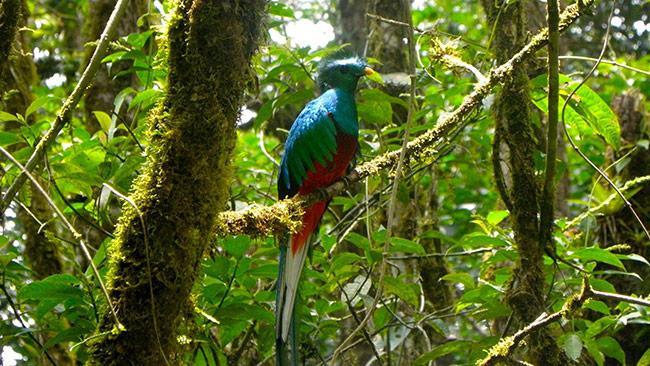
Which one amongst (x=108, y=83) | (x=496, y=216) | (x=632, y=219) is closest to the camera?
(x=496, y=216)

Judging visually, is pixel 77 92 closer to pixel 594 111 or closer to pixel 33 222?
pixel 594 111

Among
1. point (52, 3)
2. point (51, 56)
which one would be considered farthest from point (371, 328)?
point (52, 3)

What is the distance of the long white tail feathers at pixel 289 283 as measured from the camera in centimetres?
310

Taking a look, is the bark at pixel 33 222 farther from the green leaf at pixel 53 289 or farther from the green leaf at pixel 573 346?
the green leaf at pixel 573 346

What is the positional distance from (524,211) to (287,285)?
1021 mm

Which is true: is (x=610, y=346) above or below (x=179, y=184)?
below

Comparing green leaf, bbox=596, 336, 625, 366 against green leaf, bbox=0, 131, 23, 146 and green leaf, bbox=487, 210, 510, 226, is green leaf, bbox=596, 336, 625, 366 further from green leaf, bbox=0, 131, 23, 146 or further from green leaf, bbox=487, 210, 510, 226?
green leaf, bbox=0, 131, 23, 146

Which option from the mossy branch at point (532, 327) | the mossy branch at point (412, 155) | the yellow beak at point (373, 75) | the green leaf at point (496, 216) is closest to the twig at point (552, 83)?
the mossy branch at point (412, 155)

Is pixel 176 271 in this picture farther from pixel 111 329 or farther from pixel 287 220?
pixel 287 220

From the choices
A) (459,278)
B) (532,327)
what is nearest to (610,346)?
(459,278)

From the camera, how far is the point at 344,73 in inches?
155

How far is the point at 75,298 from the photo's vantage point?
2729 mm

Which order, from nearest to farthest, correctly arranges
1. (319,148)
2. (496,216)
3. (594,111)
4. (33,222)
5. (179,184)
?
(179,184) < (594,111) < (496,216) < (319,148) < (33,222)

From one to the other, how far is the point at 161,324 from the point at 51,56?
5.58 m
